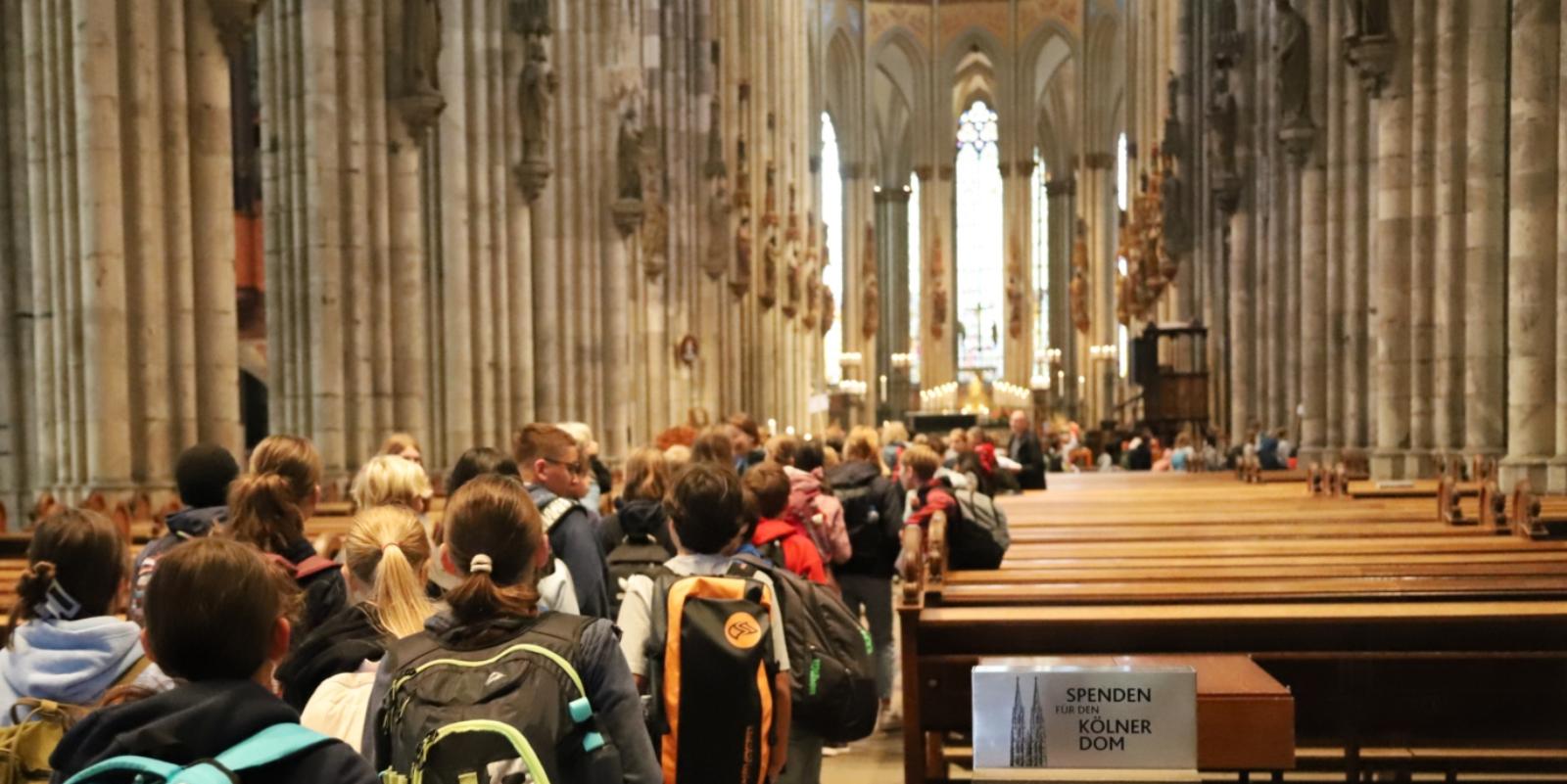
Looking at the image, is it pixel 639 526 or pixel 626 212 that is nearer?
pixel 639 526

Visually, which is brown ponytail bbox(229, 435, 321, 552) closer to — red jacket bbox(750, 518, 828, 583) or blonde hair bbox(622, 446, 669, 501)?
red jacket bbox(750, 518, 828, 583)

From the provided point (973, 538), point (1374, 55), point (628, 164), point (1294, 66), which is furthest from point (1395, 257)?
point (628, 164)

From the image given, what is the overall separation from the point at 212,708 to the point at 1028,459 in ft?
54.7

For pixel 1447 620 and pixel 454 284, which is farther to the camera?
pixel 454 284

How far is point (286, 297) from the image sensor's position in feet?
50.2

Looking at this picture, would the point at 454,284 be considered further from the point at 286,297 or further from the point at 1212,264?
the point at 1212,264

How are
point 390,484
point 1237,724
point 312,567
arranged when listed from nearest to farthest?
point 1237,724, point 312,567, point 390,484

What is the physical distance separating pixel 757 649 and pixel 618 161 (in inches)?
769

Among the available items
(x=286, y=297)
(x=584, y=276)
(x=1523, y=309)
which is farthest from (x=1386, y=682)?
(x=584, y=276)

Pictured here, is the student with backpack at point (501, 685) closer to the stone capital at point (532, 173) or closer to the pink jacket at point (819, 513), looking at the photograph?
the pink jacket at point (819, 513)

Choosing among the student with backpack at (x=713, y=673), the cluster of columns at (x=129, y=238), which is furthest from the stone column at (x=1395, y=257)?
the student with backpack at (x=713, y=673)

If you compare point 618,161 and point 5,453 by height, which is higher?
point 618,161

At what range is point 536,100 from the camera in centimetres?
1912

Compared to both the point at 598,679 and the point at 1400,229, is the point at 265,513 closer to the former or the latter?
the point at 598,679
